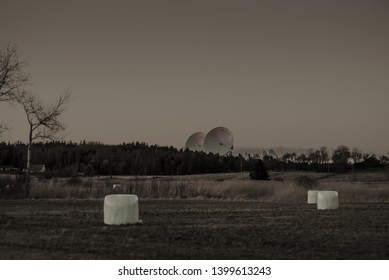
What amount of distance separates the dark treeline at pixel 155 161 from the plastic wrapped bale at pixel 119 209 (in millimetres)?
88173

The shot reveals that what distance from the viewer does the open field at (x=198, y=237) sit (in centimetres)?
1120

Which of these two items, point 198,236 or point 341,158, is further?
point 341,158

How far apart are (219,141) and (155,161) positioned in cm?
4564

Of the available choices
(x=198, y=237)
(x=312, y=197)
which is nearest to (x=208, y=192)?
(x=312, y=197)

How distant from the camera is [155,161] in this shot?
117m

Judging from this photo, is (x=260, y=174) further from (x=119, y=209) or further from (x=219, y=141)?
(x=119, y=209)

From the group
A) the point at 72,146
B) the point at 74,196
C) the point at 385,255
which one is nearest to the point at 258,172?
the point at 74,196

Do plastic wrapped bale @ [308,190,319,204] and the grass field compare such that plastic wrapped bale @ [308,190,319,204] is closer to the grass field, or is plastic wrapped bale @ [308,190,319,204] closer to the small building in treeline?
the grass field

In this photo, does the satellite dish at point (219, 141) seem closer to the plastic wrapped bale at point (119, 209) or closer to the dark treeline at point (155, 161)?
the dark treeline at point (155, 161)

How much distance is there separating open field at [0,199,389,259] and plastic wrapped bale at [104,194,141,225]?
12.9 inches

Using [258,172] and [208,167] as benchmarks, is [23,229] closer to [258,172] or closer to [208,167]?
[258,172]

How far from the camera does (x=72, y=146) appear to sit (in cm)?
13750


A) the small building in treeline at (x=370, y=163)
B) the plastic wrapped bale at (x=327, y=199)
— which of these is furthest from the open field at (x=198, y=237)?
the small building in treeline at (x=370, y=163)
